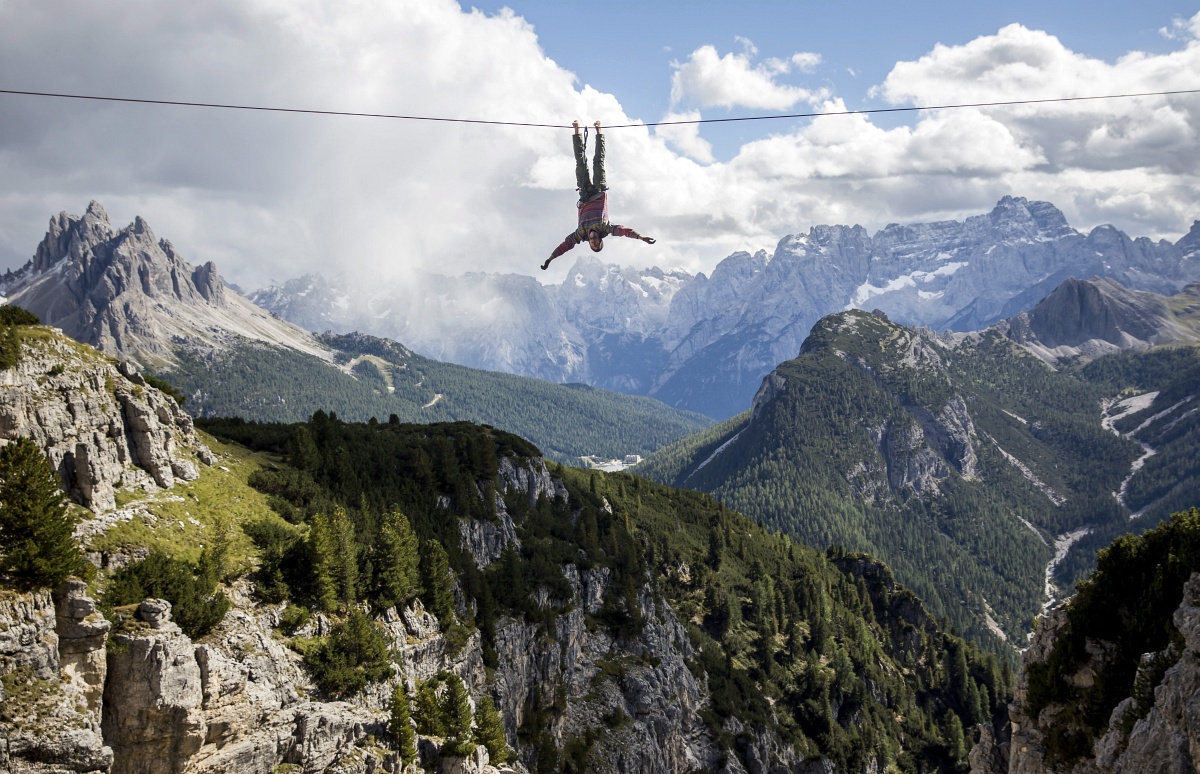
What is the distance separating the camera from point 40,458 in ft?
121

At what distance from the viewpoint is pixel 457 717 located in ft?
182

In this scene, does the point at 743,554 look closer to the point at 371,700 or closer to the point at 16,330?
the point at 371,700

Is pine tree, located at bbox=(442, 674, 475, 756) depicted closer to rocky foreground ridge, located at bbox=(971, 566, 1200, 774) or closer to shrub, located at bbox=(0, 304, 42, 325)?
shrub, located at bbox=(0, 304, 42, 325)

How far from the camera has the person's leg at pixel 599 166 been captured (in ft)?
160

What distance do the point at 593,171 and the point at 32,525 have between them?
36.9 meters

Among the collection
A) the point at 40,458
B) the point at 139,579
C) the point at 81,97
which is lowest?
the point at 139,579

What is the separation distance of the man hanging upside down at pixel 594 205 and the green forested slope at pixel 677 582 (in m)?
28.0

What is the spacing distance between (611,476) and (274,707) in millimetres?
145627

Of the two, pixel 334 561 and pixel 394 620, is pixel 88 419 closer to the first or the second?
pixel 334 561

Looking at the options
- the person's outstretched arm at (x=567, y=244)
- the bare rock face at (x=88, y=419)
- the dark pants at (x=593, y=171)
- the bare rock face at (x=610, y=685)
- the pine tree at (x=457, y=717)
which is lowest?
the bare rock face at (x=610, y=685)

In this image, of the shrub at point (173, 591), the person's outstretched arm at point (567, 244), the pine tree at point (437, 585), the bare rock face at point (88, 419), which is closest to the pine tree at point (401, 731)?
the shrub at point (173, 591)

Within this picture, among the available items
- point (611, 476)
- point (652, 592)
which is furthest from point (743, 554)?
point (652, 592)

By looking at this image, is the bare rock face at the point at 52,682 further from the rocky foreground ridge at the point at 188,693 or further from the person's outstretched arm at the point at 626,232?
the person's outstretched arm at the point at 626,232

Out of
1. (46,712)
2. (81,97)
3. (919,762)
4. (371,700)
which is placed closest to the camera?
(46,712)
